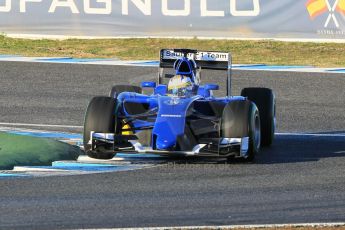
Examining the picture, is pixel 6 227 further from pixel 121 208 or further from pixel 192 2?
pixel 192 2

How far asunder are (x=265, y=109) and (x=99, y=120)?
2286 mm

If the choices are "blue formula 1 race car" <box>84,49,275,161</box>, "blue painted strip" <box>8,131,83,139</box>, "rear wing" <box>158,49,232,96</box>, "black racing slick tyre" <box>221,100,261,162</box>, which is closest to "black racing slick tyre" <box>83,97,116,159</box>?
"blue formula 1 race car" <box>84,49,275,161</box>

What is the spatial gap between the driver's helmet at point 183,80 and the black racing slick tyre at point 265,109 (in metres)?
0.90

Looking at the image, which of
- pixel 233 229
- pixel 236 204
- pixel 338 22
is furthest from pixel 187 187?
pixel 338 22

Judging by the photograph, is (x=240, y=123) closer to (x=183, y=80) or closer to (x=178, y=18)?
(x=183, y=80)

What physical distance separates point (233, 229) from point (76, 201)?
1.65m

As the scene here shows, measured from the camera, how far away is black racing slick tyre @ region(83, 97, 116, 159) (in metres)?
11.3

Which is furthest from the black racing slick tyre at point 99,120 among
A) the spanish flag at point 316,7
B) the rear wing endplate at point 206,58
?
the spanish flag at point 316,7

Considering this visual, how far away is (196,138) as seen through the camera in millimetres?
11414

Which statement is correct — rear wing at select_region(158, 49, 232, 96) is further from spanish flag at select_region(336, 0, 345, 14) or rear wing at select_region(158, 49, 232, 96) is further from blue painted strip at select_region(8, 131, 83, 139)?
spanish flag at select_region(336, 0, 345, 14)

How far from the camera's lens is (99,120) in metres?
11.4

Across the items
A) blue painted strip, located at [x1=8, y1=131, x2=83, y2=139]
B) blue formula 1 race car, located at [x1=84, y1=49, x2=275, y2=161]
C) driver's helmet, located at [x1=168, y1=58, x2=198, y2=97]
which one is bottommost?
blue painted strip, located at [x1=8, y1=131, x2=83, y2=139]

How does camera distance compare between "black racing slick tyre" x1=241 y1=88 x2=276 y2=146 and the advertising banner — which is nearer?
"black racing slick tyre" x1=241 y1=88 x2=276 y2=146

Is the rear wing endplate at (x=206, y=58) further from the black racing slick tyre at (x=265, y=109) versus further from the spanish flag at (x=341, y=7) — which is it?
the spanish flag at (x=341, y=7)
